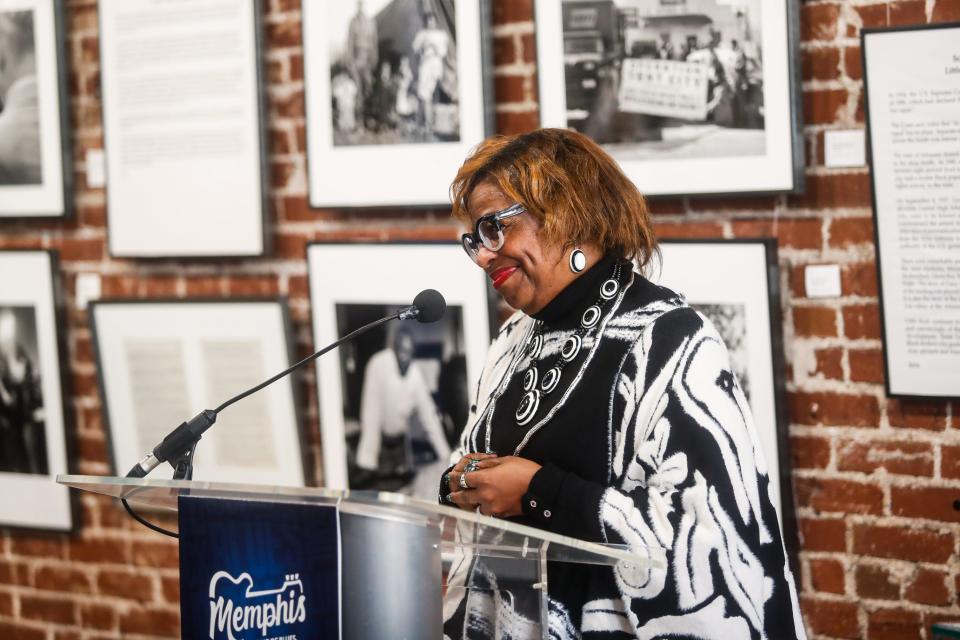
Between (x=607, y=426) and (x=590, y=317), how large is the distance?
0.18m

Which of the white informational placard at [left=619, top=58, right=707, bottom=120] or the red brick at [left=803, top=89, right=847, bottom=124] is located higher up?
the white informational placard at [left=619, top=58, right=707, bottom=120]

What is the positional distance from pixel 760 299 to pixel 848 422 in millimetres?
301

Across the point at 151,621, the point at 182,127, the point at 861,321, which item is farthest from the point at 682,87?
the point at 151,621

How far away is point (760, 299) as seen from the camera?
220 cm

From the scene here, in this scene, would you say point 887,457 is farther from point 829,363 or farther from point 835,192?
point 835,192

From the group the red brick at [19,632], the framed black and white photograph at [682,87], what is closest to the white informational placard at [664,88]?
the framed black and white photograph at [682,87]

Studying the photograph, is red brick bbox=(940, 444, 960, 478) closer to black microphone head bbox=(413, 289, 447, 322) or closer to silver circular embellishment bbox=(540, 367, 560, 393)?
silver circular embellishment bbox=(540, 367, 560, 393)

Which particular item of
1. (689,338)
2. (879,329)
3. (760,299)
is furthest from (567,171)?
(879,329)

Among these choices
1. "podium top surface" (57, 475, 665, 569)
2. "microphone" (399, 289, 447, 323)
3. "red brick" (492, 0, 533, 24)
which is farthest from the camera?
"red brick" (492, 0, 533, 24)

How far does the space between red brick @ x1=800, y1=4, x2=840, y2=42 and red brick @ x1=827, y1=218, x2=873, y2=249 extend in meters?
0.36

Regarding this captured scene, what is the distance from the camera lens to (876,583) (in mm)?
2193

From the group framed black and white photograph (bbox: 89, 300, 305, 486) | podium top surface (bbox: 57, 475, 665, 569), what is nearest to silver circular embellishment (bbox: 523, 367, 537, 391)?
podium top surface (bbox: 57, 475, 665, 569)

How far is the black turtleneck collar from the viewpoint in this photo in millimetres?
1684

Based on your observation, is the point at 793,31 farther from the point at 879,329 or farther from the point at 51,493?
the point at 51,493
